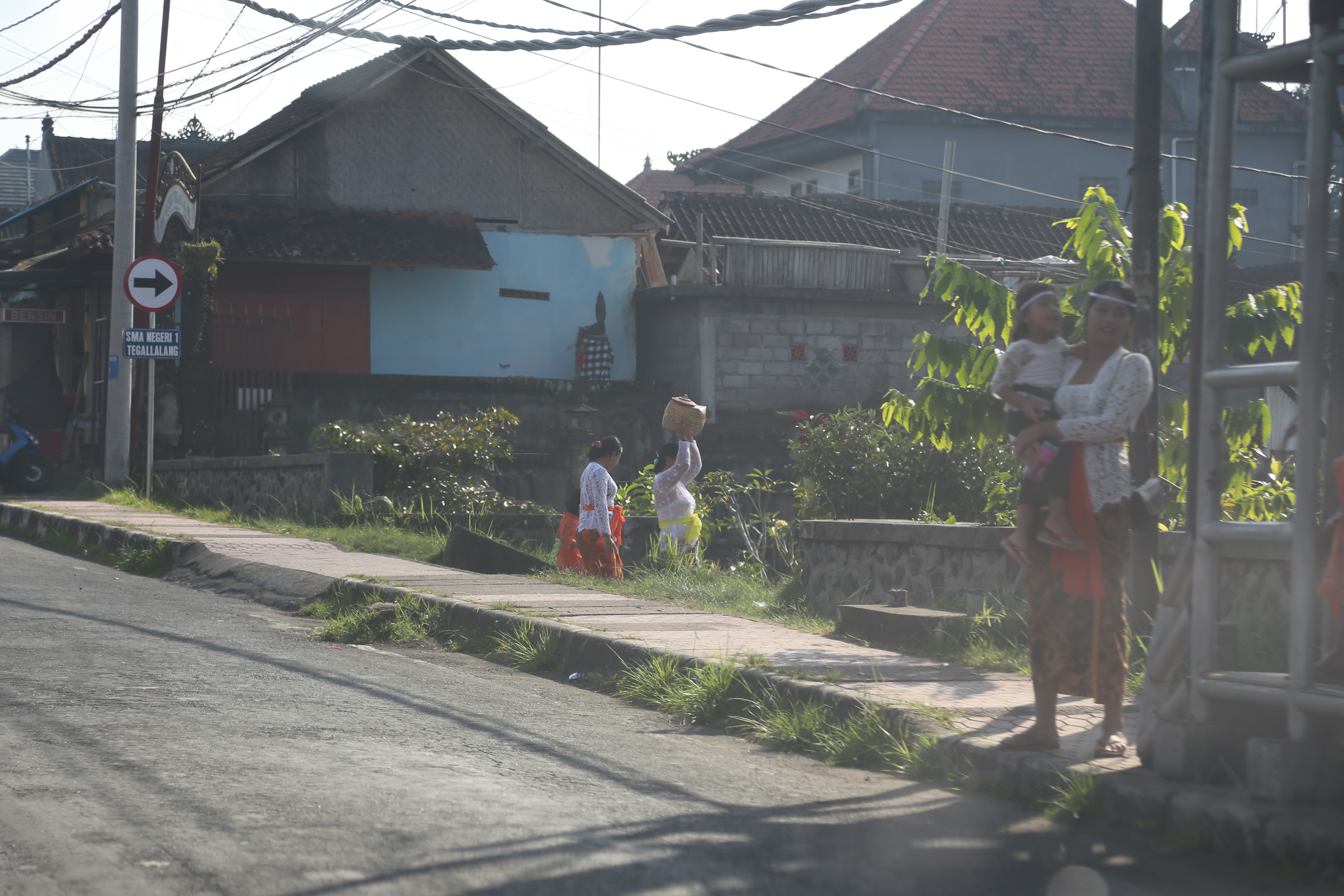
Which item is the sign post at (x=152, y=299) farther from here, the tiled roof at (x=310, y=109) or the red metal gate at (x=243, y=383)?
the tiled roof at (x=310, y=109)

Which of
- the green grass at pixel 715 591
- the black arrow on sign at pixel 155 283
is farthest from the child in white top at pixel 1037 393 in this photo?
the black arrow on sign at pixel 155 283

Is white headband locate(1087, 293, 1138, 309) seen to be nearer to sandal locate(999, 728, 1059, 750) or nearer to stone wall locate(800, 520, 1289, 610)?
sandal locate(999, 728, 1059, 750)

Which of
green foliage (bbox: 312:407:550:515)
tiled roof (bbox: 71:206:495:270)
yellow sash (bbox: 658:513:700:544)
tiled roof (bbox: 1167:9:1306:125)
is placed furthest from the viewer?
tiled roof (bbox: 1167:9:1306:125)

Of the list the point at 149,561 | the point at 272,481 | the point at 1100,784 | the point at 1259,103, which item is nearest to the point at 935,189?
the point at 1259,103

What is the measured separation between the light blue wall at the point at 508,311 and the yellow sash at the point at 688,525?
40.3 feet

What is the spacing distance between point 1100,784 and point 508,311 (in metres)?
20.8

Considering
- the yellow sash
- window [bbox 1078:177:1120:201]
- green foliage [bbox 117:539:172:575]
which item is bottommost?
green foliage [bbox 117:539:172:575]

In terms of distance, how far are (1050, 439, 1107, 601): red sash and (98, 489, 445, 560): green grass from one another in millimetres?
7803

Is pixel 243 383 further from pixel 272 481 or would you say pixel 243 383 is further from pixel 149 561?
pixel 149 561

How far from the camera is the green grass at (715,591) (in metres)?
8.42

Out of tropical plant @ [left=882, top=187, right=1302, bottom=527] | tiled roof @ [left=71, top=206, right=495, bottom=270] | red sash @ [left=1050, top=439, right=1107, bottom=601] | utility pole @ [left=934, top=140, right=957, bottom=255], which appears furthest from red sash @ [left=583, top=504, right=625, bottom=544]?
utility pole @ [left=934, top=140, right=957, bottom=255]

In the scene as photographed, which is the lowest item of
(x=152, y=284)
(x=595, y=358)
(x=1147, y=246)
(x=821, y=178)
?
(x=1147, y=246)

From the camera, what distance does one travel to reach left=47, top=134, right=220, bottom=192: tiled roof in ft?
120

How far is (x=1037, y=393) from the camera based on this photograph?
187 inches
